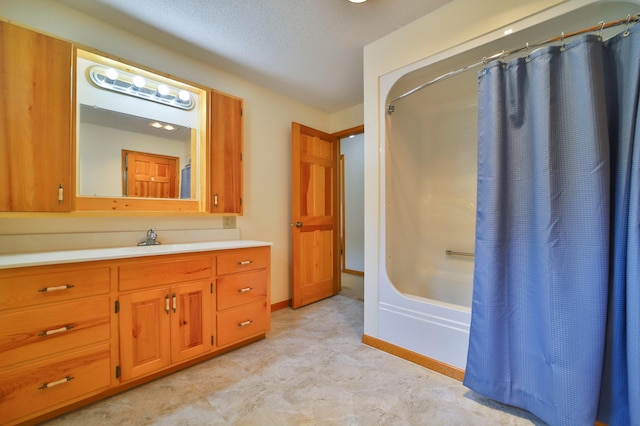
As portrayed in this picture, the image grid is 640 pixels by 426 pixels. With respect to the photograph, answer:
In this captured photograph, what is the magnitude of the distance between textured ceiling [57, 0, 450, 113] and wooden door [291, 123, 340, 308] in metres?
0.76

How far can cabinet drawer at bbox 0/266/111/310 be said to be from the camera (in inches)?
48.3

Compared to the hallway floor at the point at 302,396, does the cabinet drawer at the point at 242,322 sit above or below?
above

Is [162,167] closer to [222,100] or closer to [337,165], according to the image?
[222,100]

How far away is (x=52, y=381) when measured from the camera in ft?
4.30

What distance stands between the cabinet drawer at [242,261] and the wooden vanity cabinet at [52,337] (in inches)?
25.9

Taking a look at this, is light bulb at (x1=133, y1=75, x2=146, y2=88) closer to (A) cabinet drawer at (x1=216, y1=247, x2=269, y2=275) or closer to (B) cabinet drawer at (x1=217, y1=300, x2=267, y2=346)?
(A) cabinet drawer at (x1=216, y1=247, x2=269, y2=275)

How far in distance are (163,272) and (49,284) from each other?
0.51m

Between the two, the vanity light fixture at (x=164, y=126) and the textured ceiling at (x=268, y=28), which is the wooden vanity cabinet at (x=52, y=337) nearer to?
the vanity light fixture at (x=164, y=126)

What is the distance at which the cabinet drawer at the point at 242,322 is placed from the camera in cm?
196

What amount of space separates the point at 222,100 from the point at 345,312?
250 centimetres

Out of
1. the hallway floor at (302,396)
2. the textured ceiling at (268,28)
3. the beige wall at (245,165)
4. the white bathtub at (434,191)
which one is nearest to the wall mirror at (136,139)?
the beige wall at (245,165)

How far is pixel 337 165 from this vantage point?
3545mm

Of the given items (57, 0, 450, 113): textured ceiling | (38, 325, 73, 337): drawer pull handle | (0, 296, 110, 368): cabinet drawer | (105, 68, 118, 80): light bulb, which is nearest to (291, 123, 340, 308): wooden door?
(57, 0, 450, 113): textured ceiling

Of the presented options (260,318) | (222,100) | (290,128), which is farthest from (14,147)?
(290,128)
